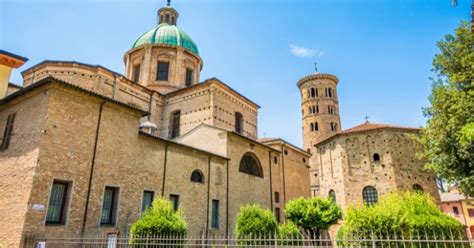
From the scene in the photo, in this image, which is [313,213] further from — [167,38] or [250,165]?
[167,38]

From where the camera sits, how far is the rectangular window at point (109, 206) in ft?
34.8

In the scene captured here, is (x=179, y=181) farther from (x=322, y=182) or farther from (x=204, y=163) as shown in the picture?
(x=322, y=182)

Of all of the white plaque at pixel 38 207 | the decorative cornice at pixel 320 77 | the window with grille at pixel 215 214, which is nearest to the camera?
the white plaque at pixel 38 207

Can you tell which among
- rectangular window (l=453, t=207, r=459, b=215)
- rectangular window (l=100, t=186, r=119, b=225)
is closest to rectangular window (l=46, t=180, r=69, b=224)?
rectangular window (l=100, t=186, r=119, b=225)

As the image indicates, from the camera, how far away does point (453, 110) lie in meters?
13.8

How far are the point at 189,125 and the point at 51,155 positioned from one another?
12419 mm

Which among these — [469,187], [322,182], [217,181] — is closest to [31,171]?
[217,181]

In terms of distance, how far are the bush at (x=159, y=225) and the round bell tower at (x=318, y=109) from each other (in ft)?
110

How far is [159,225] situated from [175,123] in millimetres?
14301

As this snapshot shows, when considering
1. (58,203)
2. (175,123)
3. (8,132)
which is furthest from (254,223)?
(175,123)

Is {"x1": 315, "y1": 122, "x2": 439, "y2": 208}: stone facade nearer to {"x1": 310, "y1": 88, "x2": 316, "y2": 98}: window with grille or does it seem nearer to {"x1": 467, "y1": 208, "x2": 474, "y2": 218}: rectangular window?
{"x1": 467, "y1": 208, "x2": 474, "y2": 218}: rectangular window

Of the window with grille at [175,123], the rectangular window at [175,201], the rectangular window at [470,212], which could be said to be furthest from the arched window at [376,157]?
the rectangular window at [470,212]

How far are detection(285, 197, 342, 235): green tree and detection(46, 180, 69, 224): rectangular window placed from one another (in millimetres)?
11968

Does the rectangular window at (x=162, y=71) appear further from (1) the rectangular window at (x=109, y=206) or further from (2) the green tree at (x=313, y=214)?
(1) the rectangular window at (x=109, y=206)
